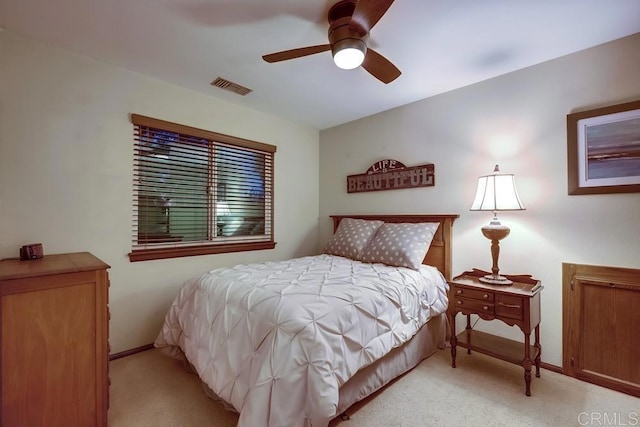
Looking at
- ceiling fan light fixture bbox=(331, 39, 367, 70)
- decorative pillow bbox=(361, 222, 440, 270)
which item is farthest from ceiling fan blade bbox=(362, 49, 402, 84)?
decorative pillow bbox=(361, 222, 440, 270)

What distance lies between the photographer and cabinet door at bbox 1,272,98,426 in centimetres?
131

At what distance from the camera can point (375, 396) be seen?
1879 mm

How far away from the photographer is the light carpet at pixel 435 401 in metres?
1.65

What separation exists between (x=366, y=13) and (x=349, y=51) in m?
0.24

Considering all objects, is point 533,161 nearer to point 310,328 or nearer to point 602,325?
point 602,325

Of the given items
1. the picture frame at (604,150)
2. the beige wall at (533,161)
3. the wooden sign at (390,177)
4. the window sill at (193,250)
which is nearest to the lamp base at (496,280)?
the beige wall at (533,161)

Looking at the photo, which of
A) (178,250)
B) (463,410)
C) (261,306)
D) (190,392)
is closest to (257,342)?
(261,306)

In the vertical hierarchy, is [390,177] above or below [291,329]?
above

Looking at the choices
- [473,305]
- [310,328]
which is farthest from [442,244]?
[310,328]

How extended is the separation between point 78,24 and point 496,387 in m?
3.75

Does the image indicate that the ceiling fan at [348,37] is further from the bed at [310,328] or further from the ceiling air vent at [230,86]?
the bed at [310,328]

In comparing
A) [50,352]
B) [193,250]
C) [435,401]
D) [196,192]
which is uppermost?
[196,192]

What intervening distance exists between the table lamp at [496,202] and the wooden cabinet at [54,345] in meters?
2.61

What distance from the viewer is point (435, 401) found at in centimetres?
184
